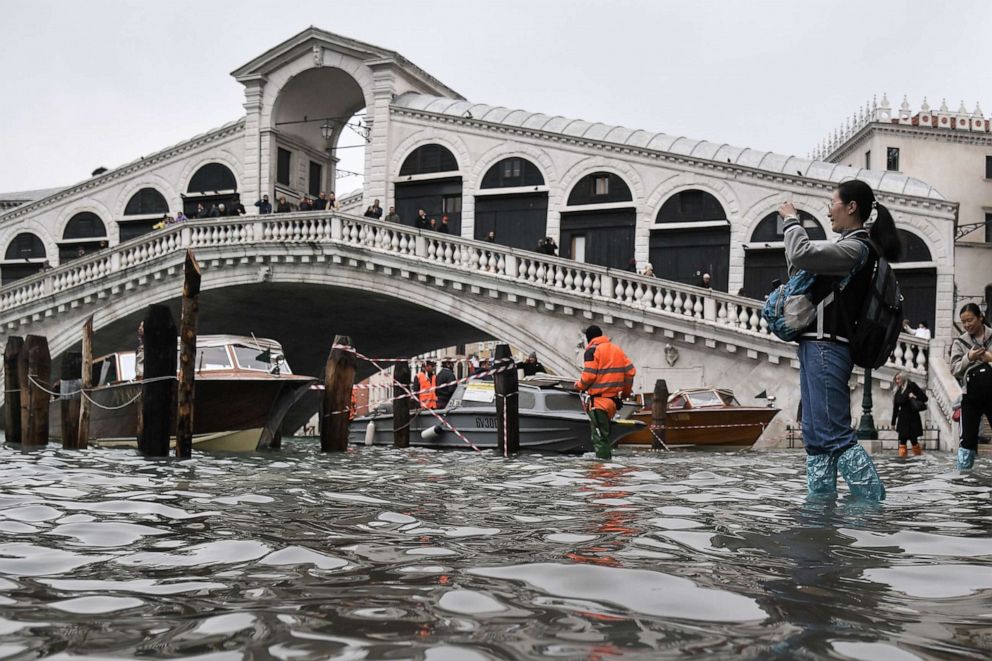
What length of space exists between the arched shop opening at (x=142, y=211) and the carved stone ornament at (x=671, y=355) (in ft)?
56.7

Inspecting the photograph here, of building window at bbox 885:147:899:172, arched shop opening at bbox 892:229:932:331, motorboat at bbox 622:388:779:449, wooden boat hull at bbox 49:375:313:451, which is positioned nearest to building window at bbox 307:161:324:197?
motorboat at bbox 622:388:779:449

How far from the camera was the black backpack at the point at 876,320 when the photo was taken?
4918 millimetres

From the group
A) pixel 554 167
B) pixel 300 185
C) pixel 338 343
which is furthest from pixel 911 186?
pixel 300 185

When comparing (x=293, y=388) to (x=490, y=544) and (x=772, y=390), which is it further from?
(x=490, y=544)

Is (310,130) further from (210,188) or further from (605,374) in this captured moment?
(605,374)

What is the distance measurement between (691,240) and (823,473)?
65.1ft

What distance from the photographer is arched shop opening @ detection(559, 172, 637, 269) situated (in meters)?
25.1

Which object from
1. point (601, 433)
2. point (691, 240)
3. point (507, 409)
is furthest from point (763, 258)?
point (601, 433)

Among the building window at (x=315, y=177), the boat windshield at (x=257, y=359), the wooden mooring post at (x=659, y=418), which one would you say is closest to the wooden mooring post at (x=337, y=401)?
the boat windshield at (x=257, y=359)

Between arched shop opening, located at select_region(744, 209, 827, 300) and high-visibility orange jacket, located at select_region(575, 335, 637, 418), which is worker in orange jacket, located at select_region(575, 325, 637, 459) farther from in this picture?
arched shop opening, located at select_region(744, 209, 827, 300)

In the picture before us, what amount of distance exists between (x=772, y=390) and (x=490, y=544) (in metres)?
16.9

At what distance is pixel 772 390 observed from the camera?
65.6 feet

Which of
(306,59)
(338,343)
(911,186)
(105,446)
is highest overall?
(306,59)

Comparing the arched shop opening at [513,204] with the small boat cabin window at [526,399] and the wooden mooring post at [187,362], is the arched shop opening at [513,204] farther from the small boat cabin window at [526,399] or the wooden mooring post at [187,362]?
the wooden mooring post at [187,362]
